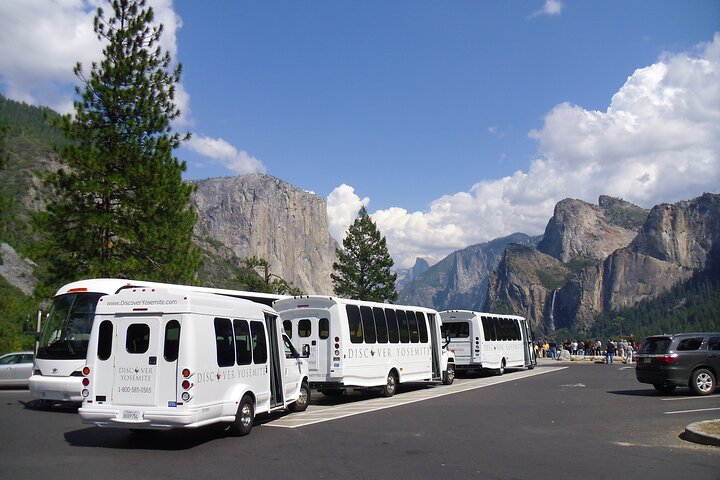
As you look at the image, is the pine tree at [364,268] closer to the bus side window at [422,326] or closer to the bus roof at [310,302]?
the bus side window at [422,326]

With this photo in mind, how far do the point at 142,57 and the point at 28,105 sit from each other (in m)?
139

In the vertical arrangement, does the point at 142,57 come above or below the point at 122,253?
above

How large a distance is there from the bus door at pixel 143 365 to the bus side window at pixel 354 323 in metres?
8.20

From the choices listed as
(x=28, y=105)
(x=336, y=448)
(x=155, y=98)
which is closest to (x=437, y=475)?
(x=336, y=448)

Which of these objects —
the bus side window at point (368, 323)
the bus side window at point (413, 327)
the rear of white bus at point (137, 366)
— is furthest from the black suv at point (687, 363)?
the rear of white bus at point (137, 366)

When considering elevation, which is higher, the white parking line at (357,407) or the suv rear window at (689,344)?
the suv rear window at (689,344)

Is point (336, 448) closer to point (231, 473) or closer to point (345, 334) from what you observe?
point (231, 473)

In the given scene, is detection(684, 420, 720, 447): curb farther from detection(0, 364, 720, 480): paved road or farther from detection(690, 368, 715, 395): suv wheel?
detection(690, 368, 715, 395): suv wheel

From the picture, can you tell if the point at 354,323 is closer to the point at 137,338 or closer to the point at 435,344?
the point at 435,344

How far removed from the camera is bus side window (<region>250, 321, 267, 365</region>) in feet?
42.3

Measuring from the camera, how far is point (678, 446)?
10648 millimetres

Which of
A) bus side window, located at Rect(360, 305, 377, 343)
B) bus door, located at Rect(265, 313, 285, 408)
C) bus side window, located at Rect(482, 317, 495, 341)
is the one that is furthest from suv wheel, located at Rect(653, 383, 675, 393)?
bus door, located at Rect(265, 313, 285, 408)

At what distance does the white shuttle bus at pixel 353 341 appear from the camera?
59.0 feet

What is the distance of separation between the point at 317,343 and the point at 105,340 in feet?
25.5
